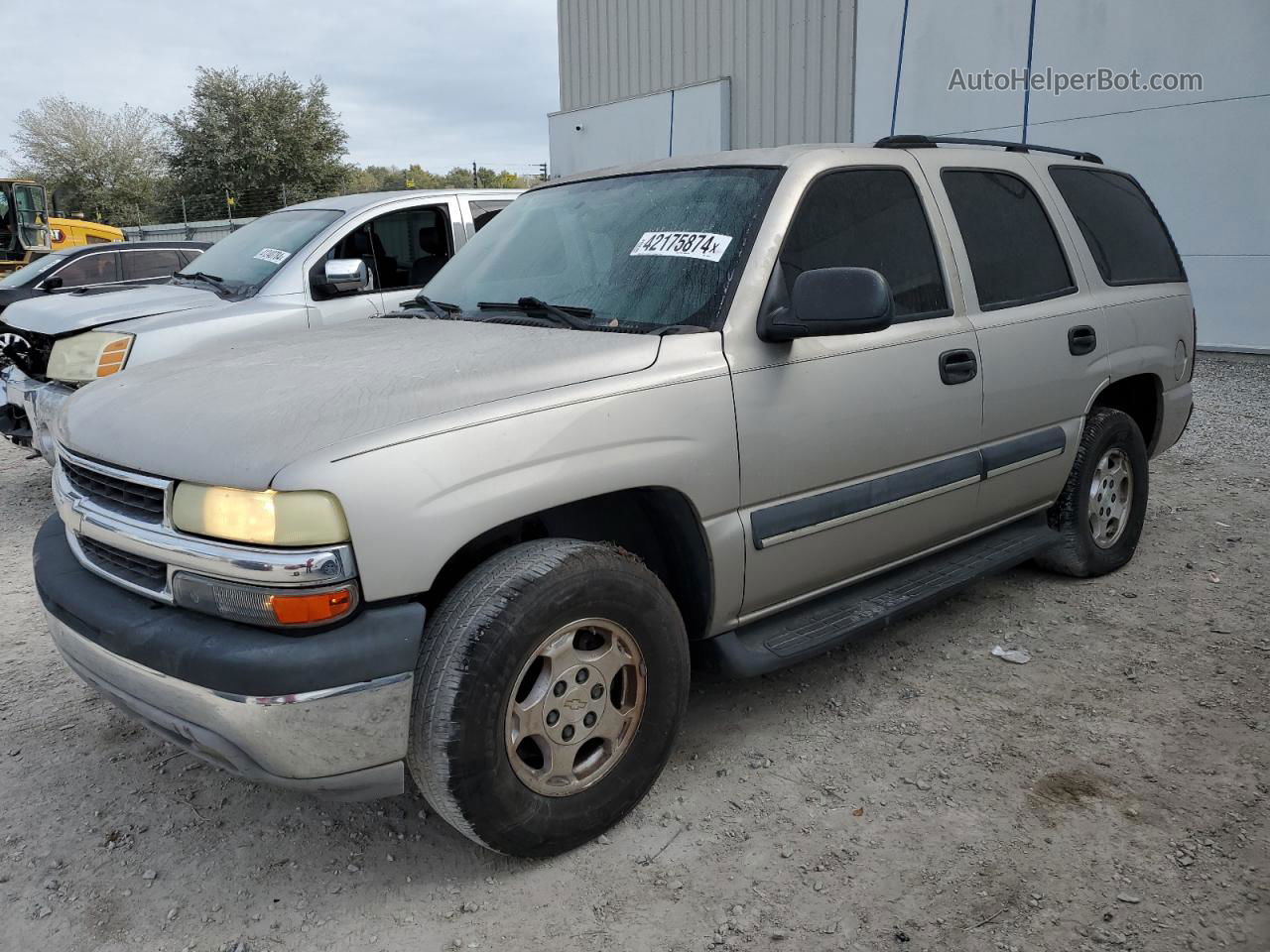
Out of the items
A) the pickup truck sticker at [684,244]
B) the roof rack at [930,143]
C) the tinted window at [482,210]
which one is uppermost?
the roof rack at [930,143]

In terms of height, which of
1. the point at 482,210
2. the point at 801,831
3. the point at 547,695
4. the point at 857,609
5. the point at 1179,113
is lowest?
the point at 801,831

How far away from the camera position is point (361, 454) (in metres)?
2.14

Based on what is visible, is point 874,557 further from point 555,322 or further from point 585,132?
point 585,132

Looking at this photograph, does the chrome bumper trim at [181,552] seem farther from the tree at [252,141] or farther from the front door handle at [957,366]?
the tree at [252,141]

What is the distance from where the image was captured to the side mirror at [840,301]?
270 cm

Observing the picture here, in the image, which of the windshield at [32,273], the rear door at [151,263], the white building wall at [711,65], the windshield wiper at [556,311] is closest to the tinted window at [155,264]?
the rear door at [151,263]

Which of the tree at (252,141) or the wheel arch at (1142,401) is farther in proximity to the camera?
the tree at (252,141)

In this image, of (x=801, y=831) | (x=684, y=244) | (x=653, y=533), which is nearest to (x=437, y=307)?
(x=684, y=244)

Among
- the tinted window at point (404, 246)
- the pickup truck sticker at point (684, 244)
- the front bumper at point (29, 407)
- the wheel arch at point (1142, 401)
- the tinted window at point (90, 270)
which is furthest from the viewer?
the tinted window at point (90, 270)

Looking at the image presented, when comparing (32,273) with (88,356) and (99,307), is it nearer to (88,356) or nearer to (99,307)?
(99,307)

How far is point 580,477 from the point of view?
2465 millimetres

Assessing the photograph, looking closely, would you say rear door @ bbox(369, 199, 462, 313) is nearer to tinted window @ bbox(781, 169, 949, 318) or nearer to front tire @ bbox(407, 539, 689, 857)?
tinted window @ bbox(781, 169, 949, 318)

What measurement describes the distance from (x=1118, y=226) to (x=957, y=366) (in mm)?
1685

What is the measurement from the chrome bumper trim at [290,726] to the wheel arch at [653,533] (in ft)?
1.73
